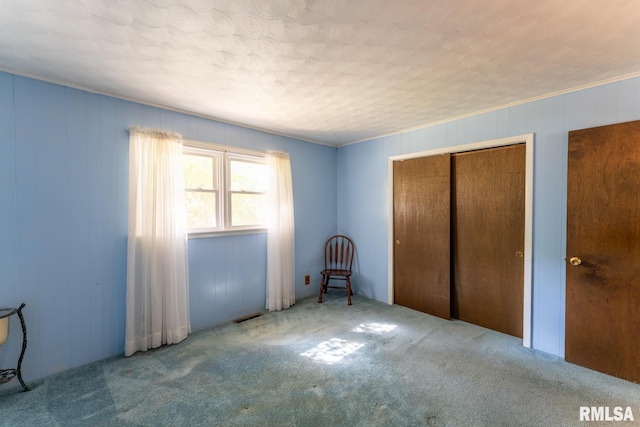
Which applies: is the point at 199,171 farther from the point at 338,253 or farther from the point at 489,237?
the point at 489,237

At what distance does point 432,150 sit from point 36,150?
373 centimetres

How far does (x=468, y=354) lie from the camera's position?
8.17ft

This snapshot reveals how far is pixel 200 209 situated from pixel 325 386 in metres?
2.17

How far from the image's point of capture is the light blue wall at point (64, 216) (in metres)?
2.04

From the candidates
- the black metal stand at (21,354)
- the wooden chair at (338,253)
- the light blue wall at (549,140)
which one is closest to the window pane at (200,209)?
the black metal stand at (21,354)

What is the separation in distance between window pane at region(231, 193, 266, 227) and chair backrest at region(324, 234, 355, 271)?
124 cm

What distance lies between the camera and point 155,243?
259 centimetres

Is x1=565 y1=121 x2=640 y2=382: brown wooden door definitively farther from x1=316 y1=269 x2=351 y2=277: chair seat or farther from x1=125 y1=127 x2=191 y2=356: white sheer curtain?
x1=125 y1=127 x2=191 y2=356: white sheer curtain

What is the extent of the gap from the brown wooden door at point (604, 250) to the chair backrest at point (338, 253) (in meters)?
2.56

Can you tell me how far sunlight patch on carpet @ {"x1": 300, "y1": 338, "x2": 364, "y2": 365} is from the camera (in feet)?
7.92

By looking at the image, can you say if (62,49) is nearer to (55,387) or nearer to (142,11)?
(142,11)

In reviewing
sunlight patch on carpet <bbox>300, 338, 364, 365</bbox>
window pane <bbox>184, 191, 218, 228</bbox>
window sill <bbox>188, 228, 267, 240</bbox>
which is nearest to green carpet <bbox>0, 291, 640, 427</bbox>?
sunlight patch on carpet <bbox>300, 338, 364, 365</bbox>

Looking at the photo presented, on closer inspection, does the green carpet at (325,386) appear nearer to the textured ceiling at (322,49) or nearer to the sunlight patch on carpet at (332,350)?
the sunlight patch on carpet at (332,350)

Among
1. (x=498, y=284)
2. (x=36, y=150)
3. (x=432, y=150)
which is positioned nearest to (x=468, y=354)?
(x=498, y=284)
